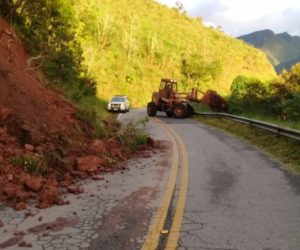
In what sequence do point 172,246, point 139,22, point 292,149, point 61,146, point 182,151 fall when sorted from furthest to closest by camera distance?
point 139,22 < point 182,151 < point 292,149 < point 61,146 < point 172,246

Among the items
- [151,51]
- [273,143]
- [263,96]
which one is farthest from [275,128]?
[151,51]

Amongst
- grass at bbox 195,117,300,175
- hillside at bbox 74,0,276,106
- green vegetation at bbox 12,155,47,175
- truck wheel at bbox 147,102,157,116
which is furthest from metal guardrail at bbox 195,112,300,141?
hillside at bbox 74,0,276,106

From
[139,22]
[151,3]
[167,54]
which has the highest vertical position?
[151,3]

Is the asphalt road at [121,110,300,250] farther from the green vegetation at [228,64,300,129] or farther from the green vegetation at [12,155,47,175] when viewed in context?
the green vegetation at [228,64,300,129]

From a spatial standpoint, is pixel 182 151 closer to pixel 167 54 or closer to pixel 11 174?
pixel 11 174

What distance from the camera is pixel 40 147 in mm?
10062

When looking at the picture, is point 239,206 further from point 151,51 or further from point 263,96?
point 151,51

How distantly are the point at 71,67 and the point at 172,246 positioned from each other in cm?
2030

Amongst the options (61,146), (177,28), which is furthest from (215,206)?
(177,28)

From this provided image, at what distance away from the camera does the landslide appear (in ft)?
26.8

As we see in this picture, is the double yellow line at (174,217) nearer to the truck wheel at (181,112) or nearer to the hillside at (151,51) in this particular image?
the truck wheel at (181,112)

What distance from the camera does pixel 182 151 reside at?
46.5 feet

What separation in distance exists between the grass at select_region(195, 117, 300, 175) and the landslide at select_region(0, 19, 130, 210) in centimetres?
433

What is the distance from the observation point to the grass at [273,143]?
12.0 m
